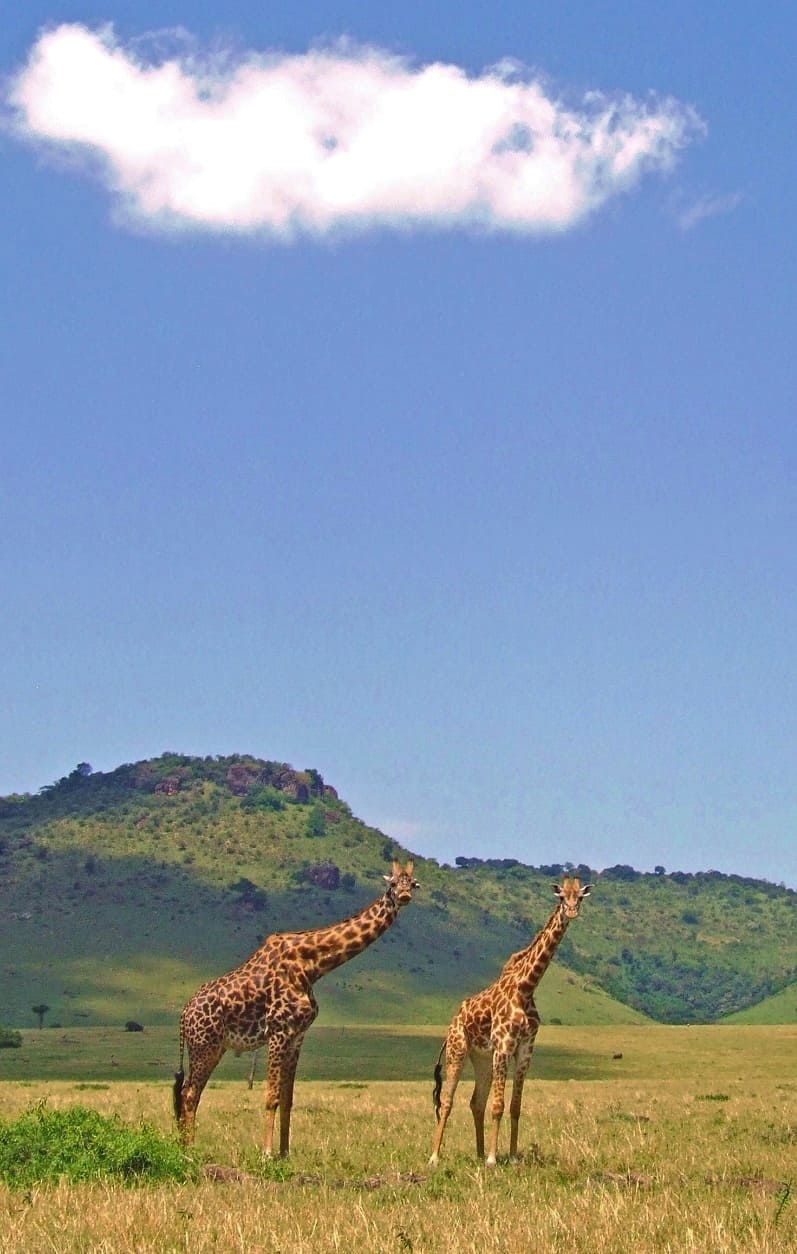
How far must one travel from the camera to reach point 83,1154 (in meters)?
18.0

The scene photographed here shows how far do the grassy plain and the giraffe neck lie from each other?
2387 mm

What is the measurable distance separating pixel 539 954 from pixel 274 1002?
3.88 m

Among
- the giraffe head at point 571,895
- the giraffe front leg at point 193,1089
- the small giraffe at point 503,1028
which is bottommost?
the giraffe front leg at point 193,1089

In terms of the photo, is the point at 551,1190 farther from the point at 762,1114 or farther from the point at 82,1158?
the point at 762,1114

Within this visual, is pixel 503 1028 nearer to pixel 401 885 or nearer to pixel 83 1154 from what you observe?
pixel 401 885

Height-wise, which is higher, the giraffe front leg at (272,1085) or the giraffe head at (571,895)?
the giraffe head at (571,895)

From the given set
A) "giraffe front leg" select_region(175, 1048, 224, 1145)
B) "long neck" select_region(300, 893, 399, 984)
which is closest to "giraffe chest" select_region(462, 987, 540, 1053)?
"long neck" select_region(300, 893, 399, 984)

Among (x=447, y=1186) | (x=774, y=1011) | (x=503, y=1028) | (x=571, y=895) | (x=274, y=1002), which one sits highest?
(x=571, y=895)

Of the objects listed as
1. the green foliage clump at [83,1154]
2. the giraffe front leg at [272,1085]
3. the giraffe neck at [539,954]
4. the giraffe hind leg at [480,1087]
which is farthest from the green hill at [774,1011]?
the green foliage clump at [83,1154]

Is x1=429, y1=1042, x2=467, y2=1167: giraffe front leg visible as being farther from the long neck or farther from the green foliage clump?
the green foliage clump

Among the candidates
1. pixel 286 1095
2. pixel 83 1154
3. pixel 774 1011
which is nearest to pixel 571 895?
pixel 286 1095

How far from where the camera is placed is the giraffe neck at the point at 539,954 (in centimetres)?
2156

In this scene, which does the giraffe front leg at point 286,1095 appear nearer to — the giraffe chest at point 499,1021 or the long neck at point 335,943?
the long neck at point 335,943

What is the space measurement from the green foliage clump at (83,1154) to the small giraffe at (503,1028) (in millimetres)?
4206
